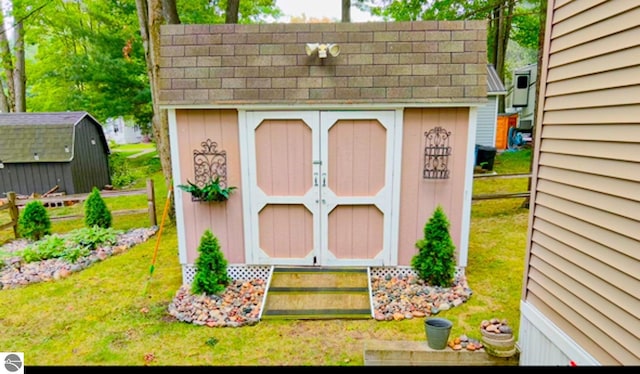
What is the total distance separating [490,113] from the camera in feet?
39.6

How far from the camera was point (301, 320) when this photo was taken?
377cm

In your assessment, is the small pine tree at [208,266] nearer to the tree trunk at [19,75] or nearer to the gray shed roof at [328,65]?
the gray shed roof at [328,65]

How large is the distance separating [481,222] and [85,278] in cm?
637

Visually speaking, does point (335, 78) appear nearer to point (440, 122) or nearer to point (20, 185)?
point (440, 122)

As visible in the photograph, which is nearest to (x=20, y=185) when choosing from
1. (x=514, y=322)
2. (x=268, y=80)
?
(x=268, y=80)

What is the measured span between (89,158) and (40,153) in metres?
1.20

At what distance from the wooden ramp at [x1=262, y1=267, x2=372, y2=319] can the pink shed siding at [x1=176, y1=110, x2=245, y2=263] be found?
70cm

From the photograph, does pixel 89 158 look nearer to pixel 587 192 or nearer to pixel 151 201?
pixel 151 201

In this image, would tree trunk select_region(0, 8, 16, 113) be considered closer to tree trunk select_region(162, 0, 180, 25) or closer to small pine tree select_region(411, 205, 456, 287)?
tree trunk select_region(162, 0, 180, 25)

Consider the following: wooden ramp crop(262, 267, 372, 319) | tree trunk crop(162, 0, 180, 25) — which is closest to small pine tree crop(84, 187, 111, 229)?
tree trunk crop(162, 0, 180, 25)

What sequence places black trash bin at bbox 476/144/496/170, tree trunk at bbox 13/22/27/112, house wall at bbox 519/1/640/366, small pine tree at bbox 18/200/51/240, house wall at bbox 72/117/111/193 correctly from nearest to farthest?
house wall at bbox 519/1/640/366 < small pine tree at bbox 18/200/51/240 < house wall at bbox 72/117/111/193 < black trash bin at bbox 476/144/496/170 < tree trunk at bbox 13/22/27/112

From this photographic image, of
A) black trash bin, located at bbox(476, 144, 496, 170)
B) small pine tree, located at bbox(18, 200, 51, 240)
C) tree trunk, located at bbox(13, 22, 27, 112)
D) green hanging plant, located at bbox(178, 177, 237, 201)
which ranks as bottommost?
small pine tree, located at bbox(18, 200, 51, 240)

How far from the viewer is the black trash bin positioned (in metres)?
10.9

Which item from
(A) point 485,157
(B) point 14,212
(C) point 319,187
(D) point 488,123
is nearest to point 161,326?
(C) point 319,187
